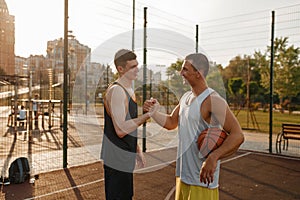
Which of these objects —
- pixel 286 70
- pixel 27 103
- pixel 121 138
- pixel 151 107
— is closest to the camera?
pixel 121 138

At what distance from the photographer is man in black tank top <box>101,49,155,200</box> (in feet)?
7.80

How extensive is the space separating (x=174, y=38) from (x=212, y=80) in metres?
0.81

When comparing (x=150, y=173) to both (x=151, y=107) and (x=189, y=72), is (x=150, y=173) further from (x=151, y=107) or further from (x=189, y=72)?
(x=189, y=72)

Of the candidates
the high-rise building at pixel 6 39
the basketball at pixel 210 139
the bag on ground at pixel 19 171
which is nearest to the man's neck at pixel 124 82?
the basketball at pixel 210 139

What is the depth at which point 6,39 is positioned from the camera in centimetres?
583

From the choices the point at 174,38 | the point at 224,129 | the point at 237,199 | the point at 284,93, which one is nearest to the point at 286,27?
the point at 237,199

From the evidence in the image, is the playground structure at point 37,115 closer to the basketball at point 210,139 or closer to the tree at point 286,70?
the basketball at point 210,139

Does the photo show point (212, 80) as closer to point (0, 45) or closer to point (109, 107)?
point (109, 107)

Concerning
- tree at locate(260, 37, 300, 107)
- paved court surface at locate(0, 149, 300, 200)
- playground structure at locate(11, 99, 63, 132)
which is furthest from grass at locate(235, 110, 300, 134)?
playground structure at locate(11, 99, 63, 132)

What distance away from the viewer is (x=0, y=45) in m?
5.70

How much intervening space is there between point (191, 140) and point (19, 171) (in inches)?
149

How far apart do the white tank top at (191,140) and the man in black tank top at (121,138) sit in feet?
1.19

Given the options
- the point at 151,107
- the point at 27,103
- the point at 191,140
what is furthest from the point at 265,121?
the point at 191,140

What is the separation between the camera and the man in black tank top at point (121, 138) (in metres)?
2.38
